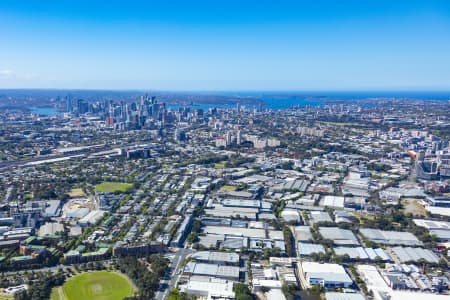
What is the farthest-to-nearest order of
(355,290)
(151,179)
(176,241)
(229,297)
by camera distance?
(151,179) → (176,241) → (355,290) → (229,297)

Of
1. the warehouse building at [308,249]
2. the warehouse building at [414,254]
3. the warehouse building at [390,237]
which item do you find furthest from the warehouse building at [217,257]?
the warehouse building at [414,254]

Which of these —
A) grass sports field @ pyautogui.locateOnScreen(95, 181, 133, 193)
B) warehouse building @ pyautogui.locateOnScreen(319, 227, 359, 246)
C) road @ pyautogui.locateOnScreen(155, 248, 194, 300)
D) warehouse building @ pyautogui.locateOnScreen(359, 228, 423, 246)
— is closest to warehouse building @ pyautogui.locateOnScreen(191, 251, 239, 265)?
road @ pyautogui.locateOnScreen(155, 248, 194, 300)

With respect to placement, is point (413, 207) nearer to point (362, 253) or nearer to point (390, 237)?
point (390, 237)

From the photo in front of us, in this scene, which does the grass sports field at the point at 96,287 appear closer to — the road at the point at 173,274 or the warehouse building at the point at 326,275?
the road at the point at 173,274

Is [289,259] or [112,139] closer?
[289,259]

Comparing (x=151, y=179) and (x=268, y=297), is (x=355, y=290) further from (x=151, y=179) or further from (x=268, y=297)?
(x=151, y=179)

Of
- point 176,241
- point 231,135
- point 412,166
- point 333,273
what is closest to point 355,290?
point 333,273

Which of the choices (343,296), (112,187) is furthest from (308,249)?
(112,187)
